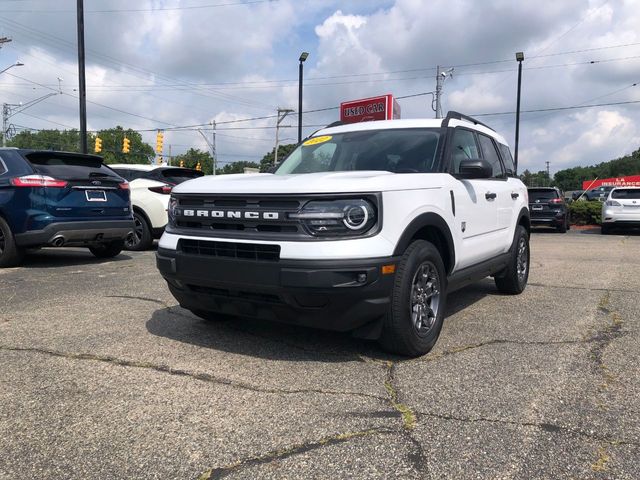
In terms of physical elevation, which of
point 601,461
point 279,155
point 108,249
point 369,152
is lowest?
point 601,461

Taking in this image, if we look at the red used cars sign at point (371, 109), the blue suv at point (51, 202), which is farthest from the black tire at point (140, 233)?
the red used cars sign at point (371, 109)

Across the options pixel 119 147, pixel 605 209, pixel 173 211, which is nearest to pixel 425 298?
pixel 173 211

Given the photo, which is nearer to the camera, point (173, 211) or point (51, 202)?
point (173, 211)

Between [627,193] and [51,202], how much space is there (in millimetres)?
16161

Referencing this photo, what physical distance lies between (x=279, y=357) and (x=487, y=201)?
8.57 ft

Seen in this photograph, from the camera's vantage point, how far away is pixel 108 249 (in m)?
8.81

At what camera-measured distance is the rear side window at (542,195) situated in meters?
18.7

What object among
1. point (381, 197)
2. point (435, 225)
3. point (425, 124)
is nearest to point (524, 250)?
point (425, 124)

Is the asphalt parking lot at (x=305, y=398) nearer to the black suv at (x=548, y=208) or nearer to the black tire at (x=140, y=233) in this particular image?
the black tire at (x=140, y=233)

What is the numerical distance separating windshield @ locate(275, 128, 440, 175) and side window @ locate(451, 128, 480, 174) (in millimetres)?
206

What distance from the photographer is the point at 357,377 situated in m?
3.40

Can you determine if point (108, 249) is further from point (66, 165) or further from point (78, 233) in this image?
point (66, 165)

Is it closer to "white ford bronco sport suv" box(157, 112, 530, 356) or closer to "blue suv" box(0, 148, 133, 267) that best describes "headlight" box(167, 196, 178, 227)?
"white ford bronco sport suv" box(157, 112, 530, 356)

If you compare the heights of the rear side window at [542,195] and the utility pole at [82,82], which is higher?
the utility pole at [82,82]
